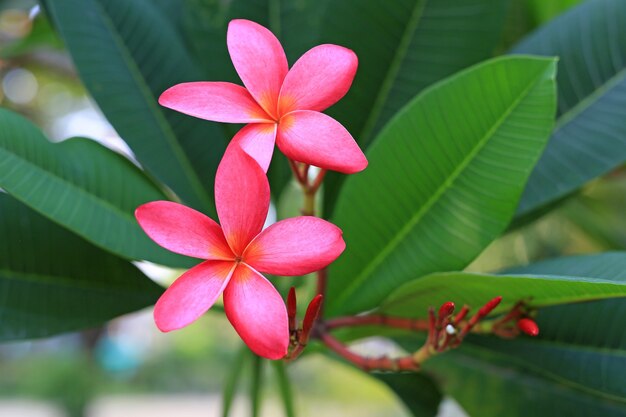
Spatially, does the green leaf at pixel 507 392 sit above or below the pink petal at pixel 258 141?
below

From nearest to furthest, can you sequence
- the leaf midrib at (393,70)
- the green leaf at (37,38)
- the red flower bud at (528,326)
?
the red flower bud at (528,326)
the leaf midrib at (393,70)
the green leaf at (37,38)

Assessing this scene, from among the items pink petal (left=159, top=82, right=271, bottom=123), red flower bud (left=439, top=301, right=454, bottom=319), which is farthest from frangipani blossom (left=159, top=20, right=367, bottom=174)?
red flower bud (left=439, top=301, right=454, bottom=319)

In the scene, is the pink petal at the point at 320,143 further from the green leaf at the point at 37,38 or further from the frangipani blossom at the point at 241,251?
the green leaf at the point at 37,38

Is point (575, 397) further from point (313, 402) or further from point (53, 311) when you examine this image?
point (313, 402)

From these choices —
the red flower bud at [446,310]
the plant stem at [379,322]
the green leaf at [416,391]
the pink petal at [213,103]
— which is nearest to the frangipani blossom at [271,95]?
the pink petal at [213,103]

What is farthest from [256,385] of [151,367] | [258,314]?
[151,367]

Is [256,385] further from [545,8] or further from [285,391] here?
[545,8]
